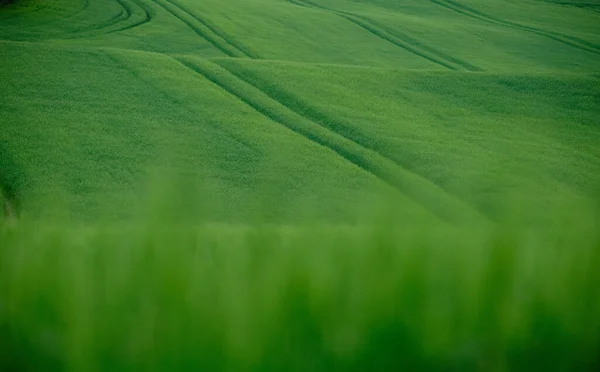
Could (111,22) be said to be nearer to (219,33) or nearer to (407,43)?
(219,33)

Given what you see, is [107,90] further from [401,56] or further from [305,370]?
[305,370]

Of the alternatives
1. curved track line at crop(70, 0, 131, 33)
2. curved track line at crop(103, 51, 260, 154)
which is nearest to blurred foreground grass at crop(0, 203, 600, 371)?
curved track line at crop(103, 51, 260, 154)

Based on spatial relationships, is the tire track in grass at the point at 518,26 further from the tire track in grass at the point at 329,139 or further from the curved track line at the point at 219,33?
the tire track in grass at the point at 329,139

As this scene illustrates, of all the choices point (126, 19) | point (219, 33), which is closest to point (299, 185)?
point (219, 33)

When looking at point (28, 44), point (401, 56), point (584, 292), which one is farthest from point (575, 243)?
point (401, 56)

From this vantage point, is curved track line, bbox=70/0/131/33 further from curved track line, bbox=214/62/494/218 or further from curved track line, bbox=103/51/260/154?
curved track line, bbox=214/62/494/218

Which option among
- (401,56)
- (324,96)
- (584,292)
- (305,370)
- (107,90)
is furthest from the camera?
(401,56)

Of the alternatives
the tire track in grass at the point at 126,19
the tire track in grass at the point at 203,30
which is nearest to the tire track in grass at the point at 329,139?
the tire track in grass at the point at 203,30
